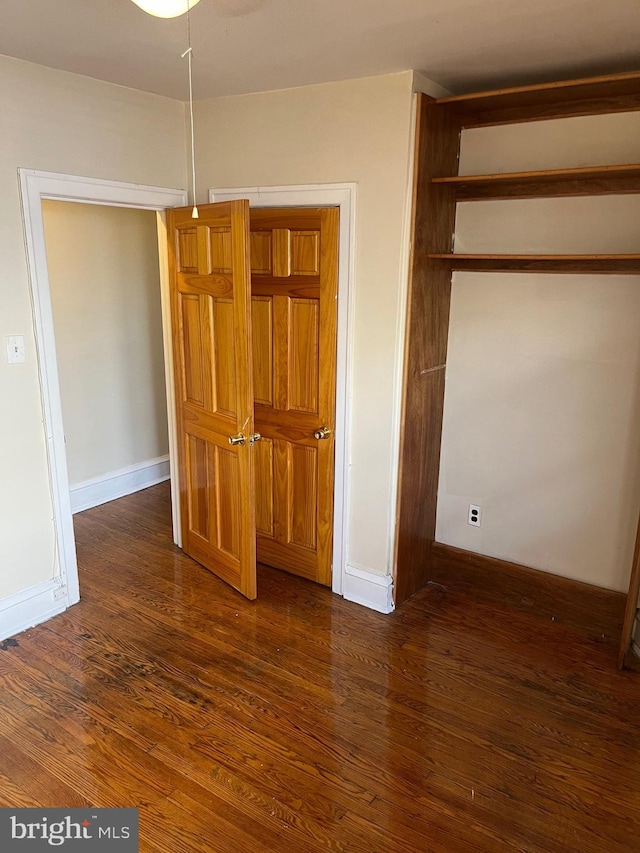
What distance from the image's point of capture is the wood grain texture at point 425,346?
2822mm

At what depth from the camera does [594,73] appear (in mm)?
2621

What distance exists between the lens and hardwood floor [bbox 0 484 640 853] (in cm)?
203

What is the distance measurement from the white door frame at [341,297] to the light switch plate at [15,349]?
127 cm

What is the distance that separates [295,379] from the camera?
129 inches

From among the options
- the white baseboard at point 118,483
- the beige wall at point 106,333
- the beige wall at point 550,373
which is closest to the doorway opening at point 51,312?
the beige wall at point 550,373

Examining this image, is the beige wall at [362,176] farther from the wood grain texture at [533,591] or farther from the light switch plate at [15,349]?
the light switch plate at [15,349]

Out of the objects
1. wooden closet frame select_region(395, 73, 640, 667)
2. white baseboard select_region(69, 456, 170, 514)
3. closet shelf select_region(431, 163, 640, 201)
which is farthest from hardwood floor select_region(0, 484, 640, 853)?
closet shelf select_region(431, 163, 640, 201)

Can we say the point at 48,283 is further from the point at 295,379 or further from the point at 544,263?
the point at 544,263

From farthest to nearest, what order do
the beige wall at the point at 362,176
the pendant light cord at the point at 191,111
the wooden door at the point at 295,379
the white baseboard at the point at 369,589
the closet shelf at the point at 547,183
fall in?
the white baseboard at the point at 369,589 → the wooden door at the point at 295,379 → the beige wall at the point at 362,176 → the closet shelf at the point at 547,183 → the pendant light cord at the point at 191,111

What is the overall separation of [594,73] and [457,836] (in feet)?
9.67

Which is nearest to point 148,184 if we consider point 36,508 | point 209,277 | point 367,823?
point 209,277

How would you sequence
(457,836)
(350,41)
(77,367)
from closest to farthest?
(457,836) < (350,41) < (77,367)

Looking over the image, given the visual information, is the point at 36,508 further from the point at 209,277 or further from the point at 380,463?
the point at 380,463

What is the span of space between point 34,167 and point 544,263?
234 cm
